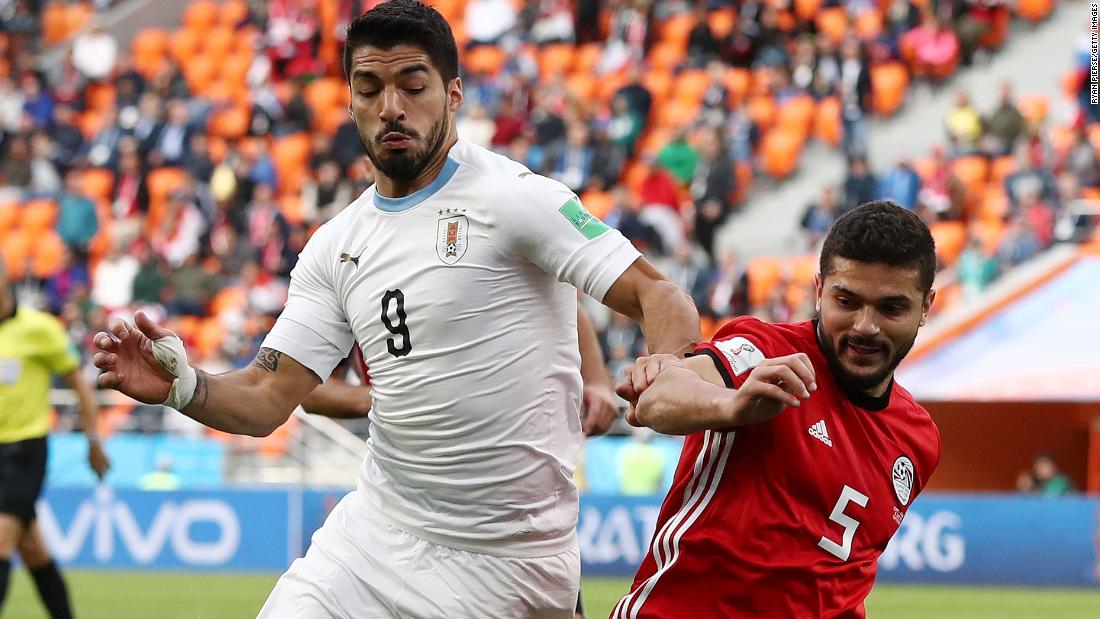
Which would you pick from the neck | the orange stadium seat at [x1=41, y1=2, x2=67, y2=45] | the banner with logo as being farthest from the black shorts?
the orange stadium seat at [x1=41, y1=2, x2=67, y2=45]

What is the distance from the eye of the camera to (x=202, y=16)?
89.9 feet

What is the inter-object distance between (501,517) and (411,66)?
1.25 metres

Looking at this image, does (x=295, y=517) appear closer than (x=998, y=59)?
Yes

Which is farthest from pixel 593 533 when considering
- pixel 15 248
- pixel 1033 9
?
pixel 15 248

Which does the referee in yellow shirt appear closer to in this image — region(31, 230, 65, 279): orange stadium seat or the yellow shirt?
the yellow shirt

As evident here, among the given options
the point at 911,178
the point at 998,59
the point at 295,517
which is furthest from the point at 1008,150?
the point at 295,517

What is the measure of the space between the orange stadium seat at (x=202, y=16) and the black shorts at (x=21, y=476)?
61.5 ft

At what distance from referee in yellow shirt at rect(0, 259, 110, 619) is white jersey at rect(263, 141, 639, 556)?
4.93m

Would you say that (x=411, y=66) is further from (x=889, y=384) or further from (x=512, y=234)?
(x=889, y=384)

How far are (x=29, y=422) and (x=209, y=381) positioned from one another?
202 inches

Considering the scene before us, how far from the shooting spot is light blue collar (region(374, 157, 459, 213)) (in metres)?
4.65

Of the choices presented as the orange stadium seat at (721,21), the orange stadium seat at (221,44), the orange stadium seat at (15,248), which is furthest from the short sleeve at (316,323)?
the orange stadium seat at (221,44)

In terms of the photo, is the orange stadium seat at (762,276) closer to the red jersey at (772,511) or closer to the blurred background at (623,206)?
the blurred background at (623,206)

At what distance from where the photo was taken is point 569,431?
15.6 ft
